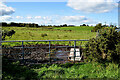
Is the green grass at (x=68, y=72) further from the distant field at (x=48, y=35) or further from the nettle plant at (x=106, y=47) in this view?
the distant field at (x=48, y=35)

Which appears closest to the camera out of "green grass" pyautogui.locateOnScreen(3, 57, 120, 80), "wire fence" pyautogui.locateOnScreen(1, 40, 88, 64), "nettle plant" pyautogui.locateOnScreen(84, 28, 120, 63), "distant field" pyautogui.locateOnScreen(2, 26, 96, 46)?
"green grass" pyautogui.locateOnScreen(3, 57, 120, 80)

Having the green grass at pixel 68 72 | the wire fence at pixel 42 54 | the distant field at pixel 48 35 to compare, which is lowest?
the green grass at pixel 68 72

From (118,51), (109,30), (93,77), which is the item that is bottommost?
(93,77)

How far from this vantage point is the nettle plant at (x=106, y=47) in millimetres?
5379

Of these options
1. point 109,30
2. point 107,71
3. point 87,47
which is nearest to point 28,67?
point 87,47

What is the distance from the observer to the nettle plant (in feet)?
17.6

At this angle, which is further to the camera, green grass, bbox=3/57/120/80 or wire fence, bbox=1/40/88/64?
wire fence, bbox=1/40/88/64

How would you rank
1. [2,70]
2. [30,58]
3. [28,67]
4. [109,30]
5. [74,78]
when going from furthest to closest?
[30,58]
[28,67]
[109,30]
[2,70]
[74,78]

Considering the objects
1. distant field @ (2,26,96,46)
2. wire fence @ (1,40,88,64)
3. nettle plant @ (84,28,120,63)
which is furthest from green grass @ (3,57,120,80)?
distant field @ (2,26,96,46)

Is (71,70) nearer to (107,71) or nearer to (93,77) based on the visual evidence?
(93,77)

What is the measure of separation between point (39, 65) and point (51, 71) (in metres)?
1.21

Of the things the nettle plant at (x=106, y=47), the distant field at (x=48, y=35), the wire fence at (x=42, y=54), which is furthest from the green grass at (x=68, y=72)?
the distant field at (x=48, y=35)

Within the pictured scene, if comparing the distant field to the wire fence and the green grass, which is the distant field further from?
the green grass

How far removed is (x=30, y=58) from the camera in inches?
296
